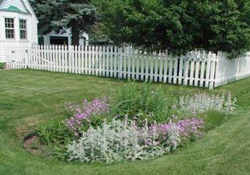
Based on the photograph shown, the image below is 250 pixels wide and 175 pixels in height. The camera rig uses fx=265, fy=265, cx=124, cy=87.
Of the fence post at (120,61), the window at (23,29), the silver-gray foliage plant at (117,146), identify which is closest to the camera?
the silver-gray foliage plant at (117,146)

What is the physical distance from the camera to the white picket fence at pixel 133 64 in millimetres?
9219

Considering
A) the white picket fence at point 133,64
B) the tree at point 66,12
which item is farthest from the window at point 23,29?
the white picket fence at point 133,64

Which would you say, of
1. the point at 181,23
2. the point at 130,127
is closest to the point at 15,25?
the point at 181,23

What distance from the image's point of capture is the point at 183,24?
8.95 metres

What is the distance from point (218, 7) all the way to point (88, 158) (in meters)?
7.08

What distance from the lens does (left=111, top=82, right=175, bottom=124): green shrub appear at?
461cm

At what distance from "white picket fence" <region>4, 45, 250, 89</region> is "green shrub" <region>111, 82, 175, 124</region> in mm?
4746

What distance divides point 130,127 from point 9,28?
14.9 m

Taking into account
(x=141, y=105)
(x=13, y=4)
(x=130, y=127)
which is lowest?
(x=130, y=127)

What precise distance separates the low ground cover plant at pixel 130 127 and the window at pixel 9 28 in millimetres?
13069

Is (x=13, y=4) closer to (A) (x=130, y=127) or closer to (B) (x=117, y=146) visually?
(A) (x=130, y=127)

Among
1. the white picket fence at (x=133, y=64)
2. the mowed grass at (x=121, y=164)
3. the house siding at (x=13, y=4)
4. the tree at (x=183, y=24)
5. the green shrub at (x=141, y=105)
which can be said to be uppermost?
the house siding at (x=13, y=4)

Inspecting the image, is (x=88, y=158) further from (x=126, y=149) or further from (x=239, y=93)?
(x=239, y=93)

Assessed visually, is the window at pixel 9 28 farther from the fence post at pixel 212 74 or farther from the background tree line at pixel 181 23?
the fence post at pixel 212 74
